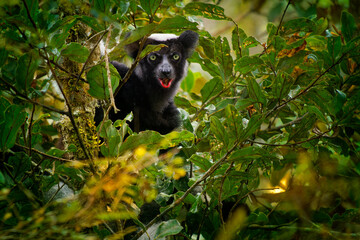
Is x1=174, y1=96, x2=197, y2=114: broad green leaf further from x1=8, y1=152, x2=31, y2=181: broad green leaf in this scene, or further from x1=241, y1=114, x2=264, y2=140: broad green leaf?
x1=8, y1=152, x2=31, y2=181: broad green leaf

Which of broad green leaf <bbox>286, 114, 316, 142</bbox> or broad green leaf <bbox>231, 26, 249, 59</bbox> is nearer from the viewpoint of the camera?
broad green leaf <bbox>286, 114, 316, 142</bbox>

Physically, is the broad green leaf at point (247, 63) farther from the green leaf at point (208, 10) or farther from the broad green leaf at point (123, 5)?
the broad green leaf at point (123, 5)

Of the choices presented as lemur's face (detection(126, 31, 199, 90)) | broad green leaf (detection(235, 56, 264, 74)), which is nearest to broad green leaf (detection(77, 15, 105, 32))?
broad green leaf (detection(235, 56, 264, 74))

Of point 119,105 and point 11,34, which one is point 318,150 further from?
point 119,105

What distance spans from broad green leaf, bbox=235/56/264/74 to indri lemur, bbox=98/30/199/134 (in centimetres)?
116

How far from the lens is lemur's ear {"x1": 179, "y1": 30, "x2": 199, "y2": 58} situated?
9.87 feet

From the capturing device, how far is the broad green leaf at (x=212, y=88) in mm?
1584

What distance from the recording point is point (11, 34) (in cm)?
95

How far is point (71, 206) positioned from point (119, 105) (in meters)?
1.58

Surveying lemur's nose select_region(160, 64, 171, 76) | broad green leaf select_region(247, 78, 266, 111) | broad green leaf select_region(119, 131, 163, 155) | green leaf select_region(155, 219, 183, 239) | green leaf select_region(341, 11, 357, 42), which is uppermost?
→ green leaf select_region(341, 11, 357, 42)

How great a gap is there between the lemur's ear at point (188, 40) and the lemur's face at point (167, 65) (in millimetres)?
63

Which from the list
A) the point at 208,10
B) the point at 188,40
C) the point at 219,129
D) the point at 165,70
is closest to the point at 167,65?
the point at 165,70

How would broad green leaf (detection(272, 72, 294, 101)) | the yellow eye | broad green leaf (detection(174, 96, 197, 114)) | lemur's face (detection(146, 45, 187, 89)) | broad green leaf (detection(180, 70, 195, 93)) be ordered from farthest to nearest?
the yellow eye < lemur's face (detection(146, 45, 187, 89)) < broad green leaf (detection(180, 70, 195, 93)) < broad green leaf (detection(174, 96, 197, 114)) < broad green leaf (detection(272, 72, 294, 101))

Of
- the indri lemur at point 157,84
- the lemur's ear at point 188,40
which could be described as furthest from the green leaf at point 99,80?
the lemur's ear at point 188,40
